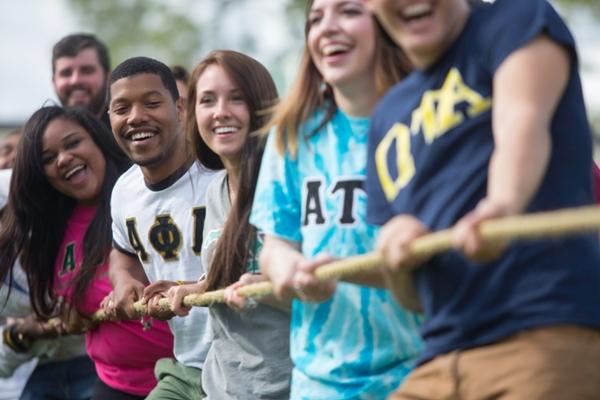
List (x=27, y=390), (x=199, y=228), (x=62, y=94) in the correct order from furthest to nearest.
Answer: (x=62, y=94), (x=27, y=390), (x=199, y=228)

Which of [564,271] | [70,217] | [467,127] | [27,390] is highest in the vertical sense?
[467,127]

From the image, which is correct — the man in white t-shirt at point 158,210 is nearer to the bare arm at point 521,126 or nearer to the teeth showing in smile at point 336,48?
the teeth showing in smile at point 336,48

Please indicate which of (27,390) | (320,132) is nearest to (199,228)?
(320,132)

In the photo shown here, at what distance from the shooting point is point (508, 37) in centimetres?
346

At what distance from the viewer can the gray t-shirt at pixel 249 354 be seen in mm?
5094

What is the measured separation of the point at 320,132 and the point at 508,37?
3.10ft

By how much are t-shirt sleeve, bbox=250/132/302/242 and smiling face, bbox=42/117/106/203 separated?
2801mm

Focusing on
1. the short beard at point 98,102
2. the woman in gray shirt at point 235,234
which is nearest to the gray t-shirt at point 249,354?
the woman in gray shirt at point 235,234

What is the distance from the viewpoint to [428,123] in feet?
12.0

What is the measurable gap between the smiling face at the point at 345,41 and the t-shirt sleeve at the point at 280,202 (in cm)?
28

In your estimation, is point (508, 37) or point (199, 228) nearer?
point (508, 37)

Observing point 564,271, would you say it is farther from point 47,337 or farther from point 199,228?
point 47,337

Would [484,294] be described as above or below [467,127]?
below

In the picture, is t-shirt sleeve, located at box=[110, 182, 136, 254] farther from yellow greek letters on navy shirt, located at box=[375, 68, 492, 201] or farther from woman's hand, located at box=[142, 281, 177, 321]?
yellow greek letters on navy shirt, located at box=[375, 68, 492, 201]
